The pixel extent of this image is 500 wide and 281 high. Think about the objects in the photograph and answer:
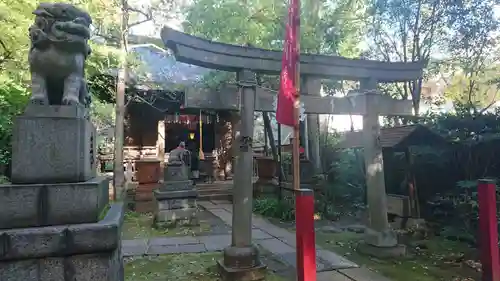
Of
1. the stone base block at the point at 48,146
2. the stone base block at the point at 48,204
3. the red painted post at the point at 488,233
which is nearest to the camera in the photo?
the stone base block at the point at 48,204

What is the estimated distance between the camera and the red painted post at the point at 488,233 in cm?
450

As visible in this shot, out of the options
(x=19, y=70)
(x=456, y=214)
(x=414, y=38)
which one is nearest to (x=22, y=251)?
(x=19, y=70)

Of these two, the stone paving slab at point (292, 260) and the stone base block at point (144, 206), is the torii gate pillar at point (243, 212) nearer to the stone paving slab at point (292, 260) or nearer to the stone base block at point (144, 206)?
the stone paving slab at point (292, 260)

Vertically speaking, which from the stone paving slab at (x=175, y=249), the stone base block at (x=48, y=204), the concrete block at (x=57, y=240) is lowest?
the stone paving slab at (x=175, y=249)

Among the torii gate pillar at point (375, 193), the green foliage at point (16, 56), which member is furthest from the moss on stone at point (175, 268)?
the green foliage at point (16, 56)

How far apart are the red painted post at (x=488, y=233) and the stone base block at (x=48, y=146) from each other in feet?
16.4

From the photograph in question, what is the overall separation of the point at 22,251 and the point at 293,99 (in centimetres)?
329

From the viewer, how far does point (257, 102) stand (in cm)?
562

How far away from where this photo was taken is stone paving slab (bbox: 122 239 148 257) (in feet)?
21.5

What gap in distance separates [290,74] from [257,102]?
1.15 metres

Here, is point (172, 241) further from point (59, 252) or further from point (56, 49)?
point (56, 49)

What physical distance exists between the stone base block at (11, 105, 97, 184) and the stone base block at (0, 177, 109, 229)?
0.12 meters

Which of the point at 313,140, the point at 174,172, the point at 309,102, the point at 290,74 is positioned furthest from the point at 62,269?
the point at 313,140

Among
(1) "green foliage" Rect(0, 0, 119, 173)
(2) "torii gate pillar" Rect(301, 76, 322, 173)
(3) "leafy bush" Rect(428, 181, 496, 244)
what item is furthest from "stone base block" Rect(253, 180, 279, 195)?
(1) "green foliage" Rect(0, 0, 119, 173)
